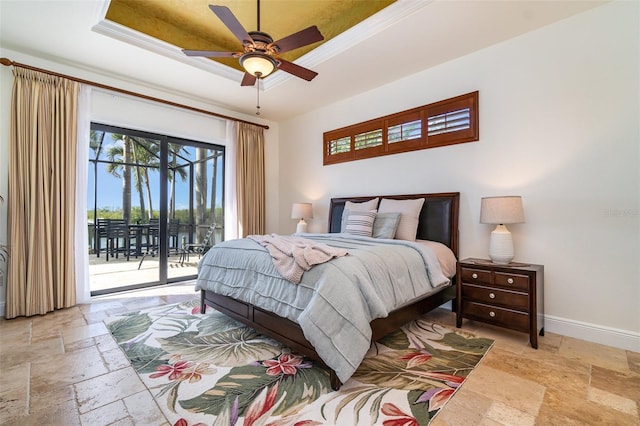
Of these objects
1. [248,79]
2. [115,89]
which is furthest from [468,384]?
[115,89]

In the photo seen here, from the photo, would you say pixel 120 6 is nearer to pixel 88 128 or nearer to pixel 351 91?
pixel 88 128

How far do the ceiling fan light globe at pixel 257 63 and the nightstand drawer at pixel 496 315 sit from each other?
2.74 metres

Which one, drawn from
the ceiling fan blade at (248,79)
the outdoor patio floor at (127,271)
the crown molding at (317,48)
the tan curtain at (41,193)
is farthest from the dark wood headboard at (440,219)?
the tan curtain at (41,193)

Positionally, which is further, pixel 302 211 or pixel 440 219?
pixel 302 211

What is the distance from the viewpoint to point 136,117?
13.4 ft

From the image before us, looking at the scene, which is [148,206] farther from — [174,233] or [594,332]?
[594,332]

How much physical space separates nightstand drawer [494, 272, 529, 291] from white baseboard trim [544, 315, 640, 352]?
68 cm

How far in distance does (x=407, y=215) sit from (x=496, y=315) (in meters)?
1.30

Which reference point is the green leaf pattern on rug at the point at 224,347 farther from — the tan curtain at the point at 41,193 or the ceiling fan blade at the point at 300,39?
the ceiling fan blade at the point at 300,39

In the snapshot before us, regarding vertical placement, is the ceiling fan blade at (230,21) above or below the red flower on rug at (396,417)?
above

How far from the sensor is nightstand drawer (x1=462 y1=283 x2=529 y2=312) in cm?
241

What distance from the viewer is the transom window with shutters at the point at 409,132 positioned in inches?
129

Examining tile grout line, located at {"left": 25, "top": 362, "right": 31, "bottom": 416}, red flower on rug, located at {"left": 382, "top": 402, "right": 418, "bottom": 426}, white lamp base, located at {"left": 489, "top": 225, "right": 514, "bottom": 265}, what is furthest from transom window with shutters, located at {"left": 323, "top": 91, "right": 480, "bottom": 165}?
tile grout line, located at {"left": 25, "top": 362, "right": 31, "bottom": 416}

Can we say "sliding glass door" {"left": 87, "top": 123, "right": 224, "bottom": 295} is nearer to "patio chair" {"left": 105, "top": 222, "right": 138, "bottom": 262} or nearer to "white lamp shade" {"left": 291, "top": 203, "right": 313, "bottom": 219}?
"patio chair" {"left": 105, "top": 222, "right": 138, "bottom": 262}
